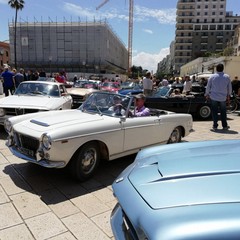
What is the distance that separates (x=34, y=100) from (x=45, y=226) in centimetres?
502

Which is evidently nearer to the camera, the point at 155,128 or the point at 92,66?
the point at 155,128

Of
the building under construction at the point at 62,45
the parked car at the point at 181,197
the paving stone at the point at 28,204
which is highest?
the building under construction at the point at 62,45

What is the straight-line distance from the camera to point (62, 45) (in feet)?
226

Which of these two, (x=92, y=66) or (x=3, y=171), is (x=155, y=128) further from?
(x=92, y=66)

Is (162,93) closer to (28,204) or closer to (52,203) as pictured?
(52,203)

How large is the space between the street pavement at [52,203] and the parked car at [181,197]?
0.95 m

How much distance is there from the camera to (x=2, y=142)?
639cm

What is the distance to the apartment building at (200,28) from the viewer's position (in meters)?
109

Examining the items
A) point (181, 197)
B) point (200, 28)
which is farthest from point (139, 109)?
point (200, 28)

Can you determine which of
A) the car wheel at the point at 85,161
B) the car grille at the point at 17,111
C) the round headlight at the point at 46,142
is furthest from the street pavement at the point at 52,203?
the car grille at the point at 17,111

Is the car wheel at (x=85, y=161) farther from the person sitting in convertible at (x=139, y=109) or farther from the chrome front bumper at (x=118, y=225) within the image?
the chrome front bumper at (x=118, y=225)

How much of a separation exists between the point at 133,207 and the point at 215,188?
21.2 inches

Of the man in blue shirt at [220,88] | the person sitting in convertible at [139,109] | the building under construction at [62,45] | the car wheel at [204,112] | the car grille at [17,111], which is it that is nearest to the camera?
the person sitting in convertible at [139,109]

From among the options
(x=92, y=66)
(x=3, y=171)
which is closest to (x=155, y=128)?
(x=3, y=171)
